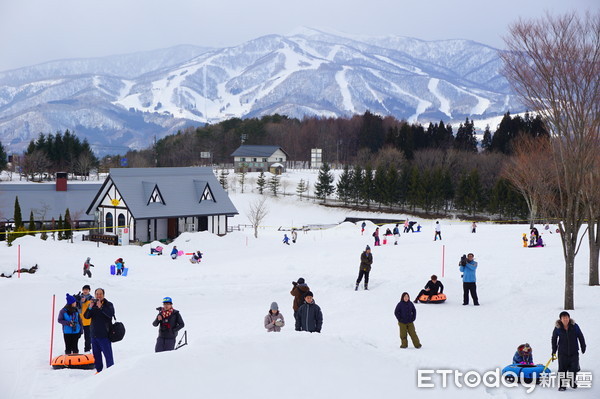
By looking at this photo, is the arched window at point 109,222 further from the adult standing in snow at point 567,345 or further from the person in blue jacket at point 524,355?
the adult standing in snow at point 567,345

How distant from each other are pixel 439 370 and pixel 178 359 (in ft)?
15.1

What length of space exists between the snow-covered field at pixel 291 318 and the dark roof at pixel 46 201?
516 inches

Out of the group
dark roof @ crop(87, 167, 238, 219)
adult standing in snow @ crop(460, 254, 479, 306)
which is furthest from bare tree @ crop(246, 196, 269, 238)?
adult standing in snow @ crop(460, 254, 479, 306)

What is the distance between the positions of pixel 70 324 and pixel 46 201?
38.3 metres

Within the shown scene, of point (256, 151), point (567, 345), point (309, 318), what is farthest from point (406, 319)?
point (256, 151)

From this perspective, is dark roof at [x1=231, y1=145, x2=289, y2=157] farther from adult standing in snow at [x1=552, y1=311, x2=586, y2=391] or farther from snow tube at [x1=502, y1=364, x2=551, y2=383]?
adult standing in snow at [x1=552, y1=311, x2=586, y2=391]

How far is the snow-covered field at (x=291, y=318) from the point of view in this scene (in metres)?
9.54

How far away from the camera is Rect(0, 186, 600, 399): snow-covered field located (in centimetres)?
954

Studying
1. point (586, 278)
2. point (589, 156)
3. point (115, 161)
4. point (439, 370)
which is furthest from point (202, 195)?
point (115, 161)

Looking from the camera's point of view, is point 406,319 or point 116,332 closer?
point 116,332

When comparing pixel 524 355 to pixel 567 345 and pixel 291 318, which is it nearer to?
pixel 567 345

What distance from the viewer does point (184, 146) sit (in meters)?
117

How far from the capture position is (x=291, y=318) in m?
17.8

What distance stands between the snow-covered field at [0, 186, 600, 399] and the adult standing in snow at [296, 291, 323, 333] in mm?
482
